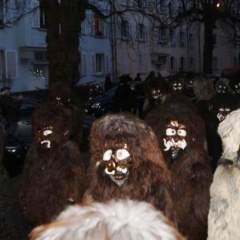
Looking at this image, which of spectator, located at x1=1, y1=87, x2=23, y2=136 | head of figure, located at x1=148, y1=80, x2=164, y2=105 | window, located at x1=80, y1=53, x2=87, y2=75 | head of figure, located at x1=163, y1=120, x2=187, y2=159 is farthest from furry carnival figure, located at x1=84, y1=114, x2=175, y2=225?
window, located at x1=80, y1=53, x2=87, y2=75

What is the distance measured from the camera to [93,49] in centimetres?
3738

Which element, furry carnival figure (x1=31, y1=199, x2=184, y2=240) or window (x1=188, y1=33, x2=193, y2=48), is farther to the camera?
window (x1=188, y1=33, x2=193, y2=48)

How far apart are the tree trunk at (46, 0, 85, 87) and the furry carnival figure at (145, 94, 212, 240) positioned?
20.3 feet

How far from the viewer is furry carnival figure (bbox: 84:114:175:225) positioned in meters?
3.78

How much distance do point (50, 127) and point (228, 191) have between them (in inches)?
82.1

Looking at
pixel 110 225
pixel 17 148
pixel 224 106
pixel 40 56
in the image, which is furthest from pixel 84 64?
pixel 110 225

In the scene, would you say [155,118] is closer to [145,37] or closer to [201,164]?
[201,164]

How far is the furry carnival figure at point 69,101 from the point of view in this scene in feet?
28.9

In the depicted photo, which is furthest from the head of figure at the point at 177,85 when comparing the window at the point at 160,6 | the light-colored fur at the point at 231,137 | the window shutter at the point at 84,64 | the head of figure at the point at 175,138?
the window shutter at the point at 84,64

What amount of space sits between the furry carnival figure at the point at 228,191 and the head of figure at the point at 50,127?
5.93ft

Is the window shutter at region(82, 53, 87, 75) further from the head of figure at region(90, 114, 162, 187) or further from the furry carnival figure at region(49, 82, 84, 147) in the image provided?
the head of figure at region(90, 114, 162, 187)

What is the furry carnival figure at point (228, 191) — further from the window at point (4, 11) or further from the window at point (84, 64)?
the window at point (84, 64)

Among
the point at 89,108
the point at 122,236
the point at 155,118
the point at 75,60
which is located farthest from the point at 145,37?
the point at 122,236

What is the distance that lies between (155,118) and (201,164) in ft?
2.54
